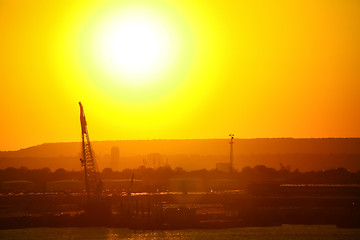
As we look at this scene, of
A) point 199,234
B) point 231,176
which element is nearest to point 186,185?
point 231,176

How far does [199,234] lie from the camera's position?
9694 cm

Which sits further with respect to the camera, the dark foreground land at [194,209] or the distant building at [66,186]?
the distant building at [66,186]

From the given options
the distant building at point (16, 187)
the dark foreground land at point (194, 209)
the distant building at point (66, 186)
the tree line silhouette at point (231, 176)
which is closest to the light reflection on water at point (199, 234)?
the dark foreground land at point (194, 209)

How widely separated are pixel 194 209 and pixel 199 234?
12.7m

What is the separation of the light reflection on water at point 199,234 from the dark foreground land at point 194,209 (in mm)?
2157

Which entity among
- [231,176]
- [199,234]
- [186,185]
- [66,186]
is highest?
[231,176]

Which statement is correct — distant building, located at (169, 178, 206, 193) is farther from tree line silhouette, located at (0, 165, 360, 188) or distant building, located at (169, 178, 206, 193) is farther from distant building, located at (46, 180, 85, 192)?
distant building, located at (46, 180, 85, 192)

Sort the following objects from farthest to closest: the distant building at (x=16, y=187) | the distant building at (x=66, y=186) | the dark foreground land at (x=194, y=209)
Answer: the distant building at (x=66, y=186), the distant building at (x=16, y=187), the dark foreground land at (x=194, y=209)

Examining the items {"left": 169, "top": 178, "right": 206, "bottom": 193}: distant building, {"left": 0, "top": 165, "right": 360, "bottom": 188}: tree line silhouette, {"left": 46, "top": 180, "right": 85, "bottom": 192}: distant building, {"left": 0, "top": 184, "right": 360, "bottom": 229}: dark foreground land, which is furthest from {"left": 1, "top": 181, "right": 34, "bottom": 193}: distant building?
{"left": 169, "top": 178, "right": 206, "bottom": 193}: distant building

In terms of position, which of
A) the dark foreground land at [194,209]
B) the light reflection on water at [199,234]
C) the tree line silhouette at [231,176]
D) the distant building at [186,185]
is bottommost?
the light reflection on water at [199,234]

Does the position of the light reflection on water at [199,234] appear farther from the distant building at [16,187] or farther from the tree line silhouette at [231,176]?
the distant building at [16,187]

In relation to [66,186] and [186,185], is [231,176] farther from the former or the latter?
[66,186]

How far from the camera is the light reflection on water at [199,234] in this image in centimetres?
9488

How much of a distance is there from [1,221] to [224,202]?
30.7 m
